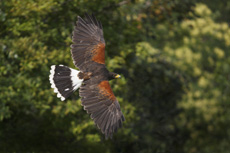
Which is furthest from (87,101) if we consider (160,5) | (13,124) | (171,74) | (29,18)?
(171,74)

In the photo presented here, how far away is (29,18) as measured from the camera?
23.7 feet

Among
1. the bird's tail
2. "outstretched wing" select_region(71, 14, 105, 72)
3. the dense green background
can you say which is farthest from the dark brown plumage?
the dense green background

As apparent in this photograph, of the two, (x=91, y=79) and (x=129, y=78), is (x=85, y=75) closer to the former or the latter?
(x=91, y=79)

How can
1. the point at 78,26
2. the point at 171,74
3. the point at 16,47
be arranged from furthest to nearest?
1. the point at 171,74
2. the point at 16,47
3. the point at 78,26

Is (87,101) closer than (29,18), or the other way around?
(87,101)

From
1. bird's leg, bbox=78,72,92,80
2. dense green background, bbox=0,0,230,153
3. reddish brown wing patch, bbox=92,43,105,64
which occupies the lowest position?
dense green background, bbox=0,0,230,153

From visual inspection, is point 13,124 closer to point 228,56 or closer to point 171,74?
point 171,74

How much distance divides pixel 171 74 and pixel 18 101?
5.76m

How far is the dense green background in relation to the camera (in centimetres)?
711

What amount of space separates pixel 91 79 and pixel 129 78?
3.84 meters

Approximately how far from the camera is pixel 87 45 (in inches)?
254

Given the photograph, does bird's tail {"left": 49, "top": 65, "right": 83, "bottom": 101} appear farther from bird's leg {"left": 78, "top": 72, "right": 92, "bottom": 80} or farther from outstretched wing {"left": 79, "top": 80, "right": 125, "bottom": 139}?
outstretched wing {"left": 79, "top": 80, "right": 125, "bottom": 139}

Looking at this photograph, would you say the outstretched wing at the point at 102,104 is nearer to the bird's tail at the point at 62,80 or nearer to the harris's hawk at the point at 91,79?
the harris's hawk at the point at 91,79

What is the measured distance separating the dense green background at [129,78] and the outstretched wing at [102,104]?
1.43 metres
